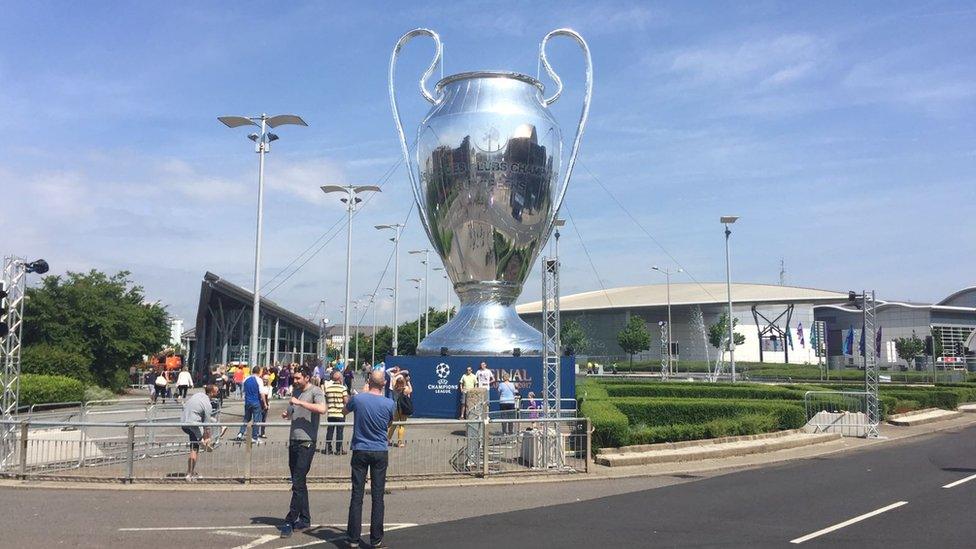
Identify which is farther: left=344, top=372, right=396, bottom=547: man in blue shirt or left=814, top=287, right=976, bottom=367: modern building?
left=814, top=287, right=976, bottom=367: modern building

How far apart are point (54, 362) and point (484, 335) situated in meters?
19.1

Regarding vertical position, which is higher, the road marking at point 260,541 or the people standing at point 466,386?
the people standing at point 466,386

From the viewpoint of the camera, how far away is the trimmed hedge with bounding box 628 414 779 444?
15.9 metres

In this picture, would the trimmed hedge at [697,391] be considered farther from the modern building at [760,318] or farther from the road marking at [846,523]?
the modern building at [760,318]

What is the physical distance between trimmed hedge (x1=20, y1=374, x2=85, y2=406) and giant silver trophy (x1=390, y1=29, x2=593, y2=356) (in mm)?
12201

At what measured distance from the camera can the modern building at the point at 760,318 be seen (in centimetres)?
9306

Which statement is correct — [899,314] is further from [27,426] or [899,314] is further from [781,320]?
[27,426]

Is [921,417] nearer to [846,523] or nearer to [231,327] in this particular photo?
[846,523]

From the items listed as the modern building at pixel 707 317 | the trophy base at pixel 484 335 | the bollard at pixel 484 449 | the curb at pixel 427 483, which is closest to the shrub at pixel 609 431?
the curb at pixel 427 483

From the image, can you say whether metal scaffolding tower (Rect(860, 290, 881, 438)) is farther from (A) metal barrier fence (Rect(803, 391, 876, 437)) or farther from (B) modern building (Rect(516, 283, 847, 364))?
(B) modern building (Rect(516, 283, 847, 364))

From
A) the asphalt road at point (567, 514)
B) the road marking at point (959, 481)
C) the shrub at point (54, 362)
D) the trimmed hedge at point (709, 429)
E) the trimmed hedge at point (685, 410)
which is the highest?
the shrub at point (54, 362)

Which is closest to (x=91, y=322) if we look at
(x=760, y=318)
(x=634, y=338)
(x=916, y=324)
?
(x=634, y=338)

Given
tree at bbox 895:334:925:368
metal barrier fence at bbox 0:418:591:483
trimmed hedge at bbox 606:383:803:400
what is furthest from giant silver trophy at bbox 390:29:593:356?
tree at bbox 895:334:925:368

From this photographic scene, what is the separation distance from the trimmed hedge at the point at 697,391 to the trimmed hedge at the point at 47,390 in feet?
64.4
